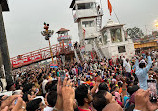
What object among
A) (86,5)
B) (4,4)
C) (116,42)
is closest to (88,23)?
(86,5)

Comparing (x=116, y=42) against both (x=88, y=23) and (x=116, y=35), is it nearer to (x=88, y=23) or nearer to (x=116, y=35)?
(x=116, y=35)

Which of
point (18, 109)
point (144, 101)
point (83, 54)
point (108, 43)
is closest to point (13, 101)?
point (18, 109)

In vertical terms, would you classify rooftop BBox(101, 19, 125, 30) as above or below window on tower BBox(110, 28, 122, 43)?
above

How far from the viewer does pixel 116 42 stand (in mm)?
20859

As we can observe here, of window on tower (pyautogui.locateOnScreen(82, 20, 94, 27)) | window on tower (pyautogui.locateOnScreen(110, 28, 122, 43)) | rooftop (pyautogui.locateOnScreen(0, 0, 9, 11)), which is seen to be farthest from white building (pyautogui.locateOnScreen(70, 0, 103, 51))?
rooftop (pyautogui.locateOnScreen(0, 0, 9, 11))

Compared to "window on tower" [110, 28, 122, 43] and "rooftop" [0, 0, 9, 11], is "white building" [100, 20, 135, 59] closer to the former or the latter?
"window on tower" [110, 28, 122, 43]

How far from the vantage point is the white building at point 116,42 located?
20328 millimetres

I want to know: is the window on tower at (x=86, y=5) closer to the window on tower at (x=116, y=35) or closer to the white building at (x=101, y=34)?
the white building at (x=101, y=34)

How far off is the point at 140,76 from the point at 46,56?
18413mm

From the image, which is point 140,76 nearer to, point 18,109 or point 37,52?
point 18,109

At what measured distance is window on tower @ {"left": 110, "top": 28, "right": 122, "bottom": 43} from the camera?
824 inches

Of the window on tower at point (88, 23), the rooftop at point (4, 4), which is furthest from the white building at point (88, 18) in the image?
the rooftop at point (4, 4)

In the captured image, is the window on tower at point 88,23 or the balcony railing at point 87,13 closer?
the balcony railing at point 87,13

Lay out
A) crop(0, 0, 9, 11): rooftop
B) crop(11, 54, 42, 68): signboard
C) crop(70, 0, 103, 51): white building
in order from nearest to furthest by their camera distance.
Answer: crop(0, 0, 9, 11): rooftop → crop(11, 54, 42, 68): signboard → crop(70, 0, 103, 51): white building
